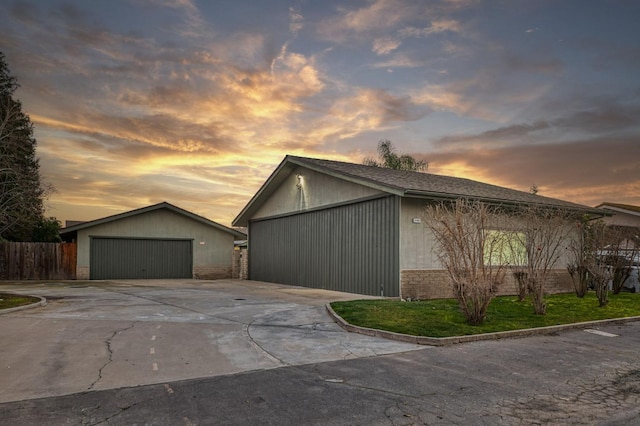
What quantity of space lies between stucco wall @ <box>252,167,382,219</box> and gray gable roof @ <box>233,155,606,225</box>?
437 mm

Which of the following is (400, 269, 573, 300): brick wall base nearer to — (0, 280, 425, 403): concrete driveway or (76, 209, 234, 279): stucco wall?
(0, 280, 425, 403): concrete driveway

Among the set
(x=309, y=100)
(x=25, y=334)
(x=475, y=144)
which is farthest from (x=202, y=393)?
(x=475, y=144)

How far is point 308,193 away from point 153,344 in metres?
13.1

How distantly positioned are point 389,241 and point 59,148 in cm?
1602

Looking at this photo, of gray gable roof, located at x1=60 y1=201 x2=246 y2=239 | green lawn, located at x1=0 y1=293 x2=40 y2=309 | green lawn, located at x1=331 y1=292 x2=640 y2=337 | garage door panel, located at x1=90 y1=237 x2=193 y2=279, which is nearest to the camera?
green lawn, located at x1=331 y1=292 x2=640 y2=337

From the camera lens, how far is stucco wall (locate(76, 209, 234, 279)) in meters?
25.2

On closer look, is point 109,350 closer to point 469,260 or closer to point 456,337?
point 456,337

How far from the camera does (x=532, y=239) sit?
38.2 ft

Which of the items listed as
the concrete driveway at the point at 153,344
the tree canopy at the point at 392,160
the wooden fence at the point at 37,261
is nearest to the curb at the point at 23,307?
the concrete driveway at the point at 153,344

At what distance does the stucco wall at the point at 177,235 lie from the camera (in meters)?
25.2

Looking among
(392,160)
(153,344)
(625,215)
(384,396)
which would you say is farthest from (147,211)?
(625,215)

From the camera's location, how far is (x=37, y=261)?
81.0ft

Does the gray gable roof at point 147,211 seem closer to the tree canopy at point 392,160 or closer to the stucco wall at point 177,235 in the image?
the stucco wall at point 177,235

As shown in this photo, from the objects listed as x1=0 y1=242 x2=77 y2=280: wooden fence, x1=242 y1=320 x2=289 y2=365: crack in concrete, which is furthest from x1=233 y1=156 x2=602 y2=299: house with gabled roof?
x1=0 y1=242 x2=77 y2=280: wooden fence
